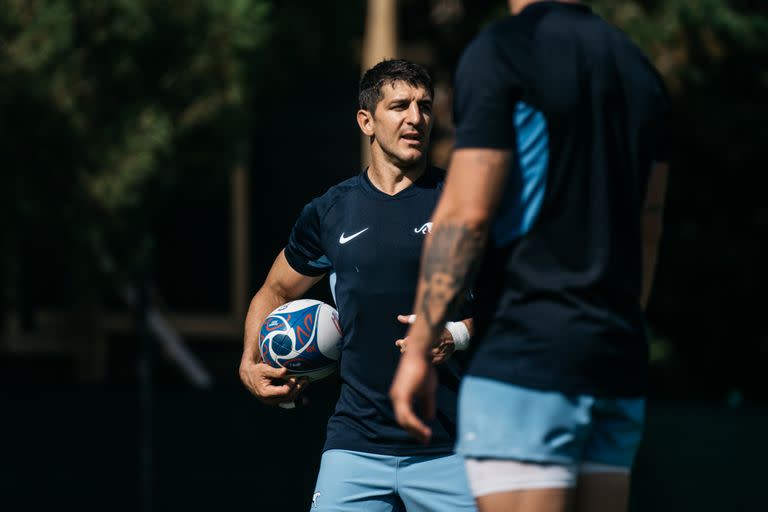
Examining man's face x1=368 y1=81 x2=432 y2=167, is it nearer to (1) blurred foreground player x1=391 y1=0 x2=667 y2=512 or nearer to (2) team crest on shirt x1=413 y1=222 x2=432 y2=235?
(2) team crest on shirt x1=413 y1=222 x2=432 y2=235

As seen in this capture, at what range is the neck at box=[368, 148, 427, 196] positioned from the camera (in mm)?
4883

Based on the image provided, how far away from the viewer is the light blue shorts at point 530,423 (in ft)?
9.87

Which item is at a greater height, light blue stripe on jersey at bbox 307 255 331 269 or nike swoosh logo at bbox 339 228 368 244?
nike swoosh logo at bbox 339 228 368 244

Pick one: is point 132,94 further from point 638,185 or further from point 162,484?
point 638,185

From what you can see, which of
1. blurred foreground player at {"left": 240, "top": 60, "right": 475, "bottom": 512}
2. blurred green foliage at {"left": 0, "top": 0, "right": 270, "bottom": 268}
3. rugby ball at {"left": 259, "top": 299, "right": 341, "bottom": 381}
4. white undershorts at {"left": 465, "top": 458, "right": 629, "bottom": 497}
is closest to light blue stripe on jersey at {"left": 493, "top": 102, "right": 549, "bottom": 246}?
white undershorts at {"left": 465, "top": 458, "right": 629, "bottom": 497}

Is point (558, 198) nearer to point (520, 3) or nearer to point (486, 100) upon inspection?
point (486, 100)

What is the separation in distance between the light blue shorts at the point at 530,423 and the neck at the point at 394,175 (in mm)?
1859

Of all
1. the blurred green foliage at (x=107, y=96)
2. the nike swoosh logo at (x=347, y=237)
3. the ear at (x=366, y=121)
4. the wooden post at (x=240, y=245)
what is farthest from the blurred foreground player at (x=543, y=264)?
the wooden post at (x=240, y=245)

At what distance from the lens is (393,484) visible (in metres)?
4.63

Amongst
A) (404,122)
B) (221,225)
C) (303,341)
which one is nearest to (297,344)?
(303,341)

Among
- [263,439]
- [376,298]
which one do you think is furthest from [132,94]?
[376,298]

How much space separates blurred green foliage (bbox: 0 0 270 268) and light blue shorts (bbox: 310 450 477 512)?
3690 mm

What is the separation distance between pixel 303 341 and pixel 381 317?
35cm

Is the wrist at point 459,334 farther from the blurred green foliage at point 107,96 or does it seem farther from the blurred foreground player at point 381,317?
the blurred green foliage at point 107,96
